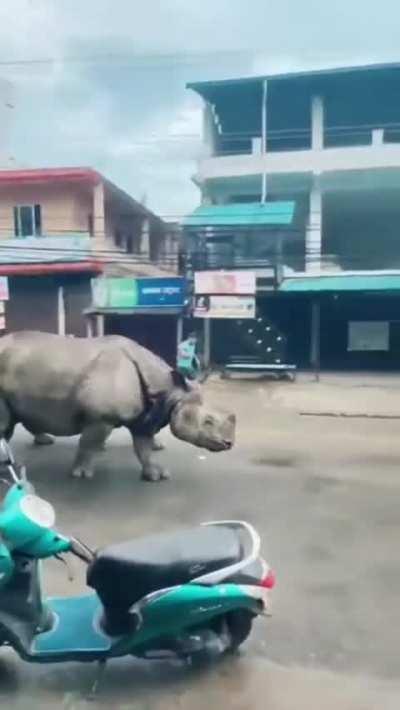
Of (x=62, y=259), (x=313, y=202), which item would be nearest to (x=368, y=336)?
(x=313, y=202)

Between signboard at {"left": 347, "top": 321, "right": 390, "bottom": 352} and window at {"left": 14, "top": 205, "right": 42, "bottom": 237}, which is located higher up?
window at {"left": 14, "top": 205, "right": 42, "bottom": 237}

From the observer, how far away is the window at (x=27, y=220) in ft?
69.6

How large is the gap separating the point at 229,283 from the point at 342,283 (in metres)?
3.32

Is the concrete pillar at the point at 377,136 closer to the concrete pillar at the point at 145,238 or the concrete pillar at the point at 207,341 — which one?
the concrete pillar at the point at 207,341

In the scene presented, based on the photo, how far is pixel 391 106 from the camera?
2225 centimetres

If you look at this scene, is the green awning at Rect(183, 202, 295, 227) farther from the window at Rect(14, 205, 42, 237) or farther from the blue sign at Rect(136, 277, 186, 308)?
the window at Rect(14, 205, 42, 237)

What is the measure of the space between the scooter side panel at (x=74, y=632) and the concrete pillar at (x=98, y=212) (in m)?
18.6

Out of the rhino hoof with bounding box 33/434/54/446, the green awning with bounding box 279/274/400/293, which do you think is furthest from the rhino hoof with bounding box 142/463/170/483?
the green awning with bounding box 279/274/400/293

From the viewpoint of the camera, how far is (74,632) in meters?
3.82

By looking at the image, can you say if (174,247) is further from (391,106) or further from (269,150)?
(391,106)

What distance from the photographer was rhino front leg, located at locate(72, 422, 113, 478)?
7594 millimetres

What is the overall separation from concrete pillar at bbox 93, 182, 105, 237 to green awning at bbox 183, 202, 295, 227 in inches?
118

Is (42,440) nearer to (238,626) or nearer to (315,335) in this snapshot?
(238,626)

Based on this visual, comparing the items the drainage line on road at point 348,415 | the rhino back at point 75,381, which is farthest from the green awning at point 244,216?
the rhino back at point 75,381
